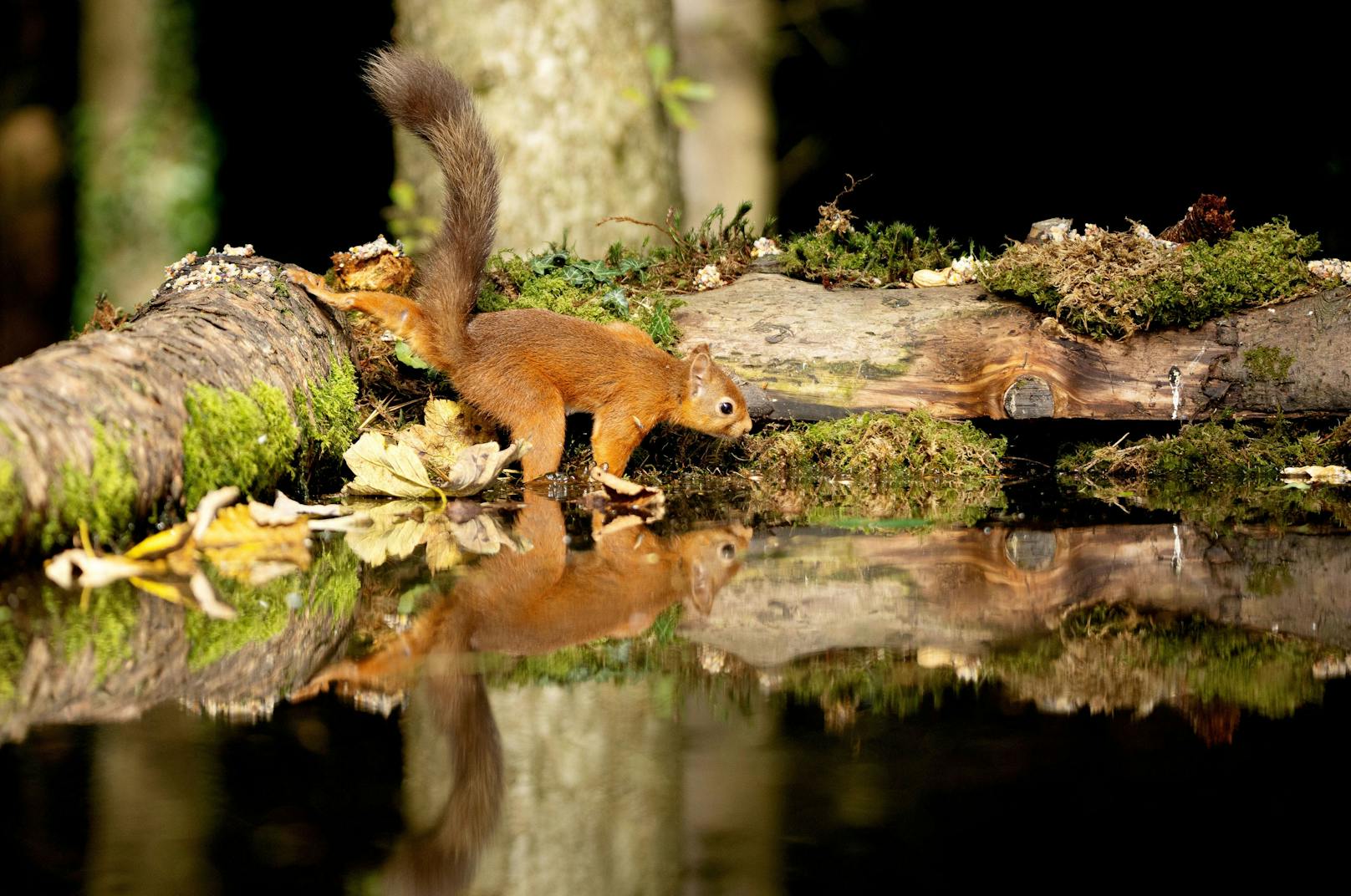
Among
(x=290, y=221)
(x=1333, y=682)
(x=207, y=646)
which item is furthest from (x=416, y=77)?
(x=290, y=221)

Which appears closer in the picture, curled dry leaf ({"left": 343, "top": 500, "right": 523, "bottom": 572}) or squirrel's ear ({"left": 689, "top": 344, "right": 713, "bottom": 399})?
curled dry leaf ({"left": 343, "top": 500, "right": 523, "bottom": 572})

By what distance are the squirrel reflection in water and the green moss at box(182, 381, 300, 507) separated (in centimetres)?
99

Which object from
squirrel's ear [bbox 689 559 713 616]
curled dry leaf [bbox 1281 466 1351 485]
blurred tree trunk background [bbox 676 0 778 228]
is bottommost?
squirrel's ear [bbox 689 559 713 616]

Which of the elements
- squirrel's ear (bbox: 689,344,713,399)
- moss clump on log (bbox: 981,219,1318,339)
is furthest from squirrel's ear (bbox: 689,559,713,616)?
moss clump on log (bbox: 981,219,1318,339)

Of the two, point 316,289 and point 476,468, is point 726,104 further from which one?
point 476,468

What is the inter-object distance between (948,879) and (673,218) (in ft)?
20.4

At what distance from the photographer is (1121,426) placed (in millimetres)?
5871

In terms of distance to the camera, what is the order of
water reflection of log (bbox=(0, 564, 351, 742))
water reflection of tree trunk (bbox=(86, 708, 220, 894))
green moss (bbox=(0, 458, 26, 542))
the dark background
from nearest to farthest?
water reflection of tree trunk (bbox=(86, 708, 220, 894)) < water reflection of log (bbox=(0, 564, 351, 742)) < green moss (bbox=(0, 458, 26, 542)) < the dark background

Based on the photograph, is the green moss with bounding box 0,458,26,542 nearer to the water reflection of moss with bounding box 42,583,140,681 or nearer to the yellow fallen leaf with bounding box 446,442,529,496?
the water reflection of moss with bounding box 42,583,140,681

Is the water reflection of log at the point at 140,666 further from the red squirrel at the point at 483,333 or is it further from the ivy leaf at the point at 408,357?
the ivy leaf at the point at 408,357

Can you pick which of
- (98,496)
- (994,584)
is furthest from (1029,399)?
(98,496)

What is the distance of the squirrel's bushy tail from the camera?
5.06m

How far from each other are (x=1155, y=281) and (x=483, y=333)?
328 centimetres

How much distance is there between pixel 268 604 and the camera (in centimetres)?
272
